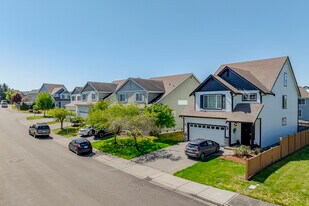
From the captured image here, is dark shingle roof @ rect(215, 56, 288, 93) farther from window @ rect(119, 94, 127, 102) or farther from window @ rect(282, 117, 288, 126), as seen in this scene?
window @ rect(119, 94, 127, 102)

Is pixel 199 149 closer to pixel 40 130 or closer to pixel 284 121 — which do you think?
Result: pixel 284 121

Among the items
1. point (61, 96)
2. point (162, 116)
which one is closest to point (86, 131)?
point (162, 116)

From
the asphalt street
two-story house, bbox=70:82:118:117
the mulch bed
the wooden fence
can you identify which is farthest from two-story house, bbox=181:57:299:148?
two-story house, bbox=70:82:118:117

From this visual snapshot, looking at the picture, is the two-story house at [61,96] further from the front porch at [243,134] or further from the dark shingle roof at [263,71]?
the front porch at [243,134]

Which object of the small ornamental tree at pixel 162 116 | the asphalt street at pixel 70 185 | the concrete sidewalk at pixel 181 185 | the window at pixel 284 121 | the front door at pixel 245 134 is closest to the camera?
the concrete sidewalk at pixel 181 185

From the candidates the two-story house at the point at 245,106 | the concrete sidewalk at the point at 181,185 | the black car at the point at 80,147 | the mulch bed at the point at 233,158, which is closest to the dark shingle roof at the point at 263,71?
the two-story house at the point at 245,106

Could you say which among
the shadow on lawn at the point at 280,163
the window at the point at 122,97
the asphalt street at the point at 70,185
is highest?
the window at the point at 122,97

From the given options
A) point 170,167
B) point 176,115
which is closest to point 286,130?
point 176,115

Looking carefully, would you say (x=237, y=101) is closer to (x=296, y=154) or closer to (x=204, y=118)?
(x=204, y=118)
